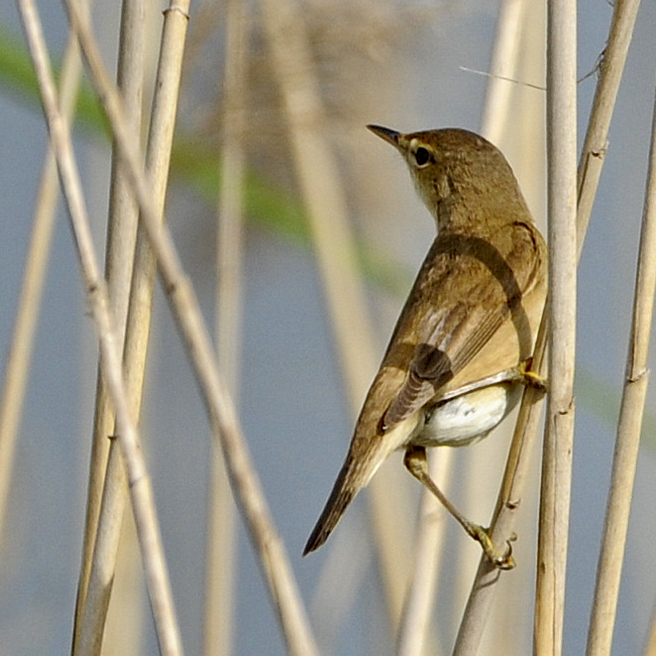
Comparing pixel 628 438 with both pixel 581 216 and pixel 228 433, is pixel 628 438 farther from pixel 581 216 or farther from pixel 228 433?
pixel 228 433

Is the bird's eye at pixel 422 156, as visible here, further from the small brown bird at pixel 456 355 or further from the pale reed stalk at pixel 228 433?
the pale reed stalk at pixel 228 433

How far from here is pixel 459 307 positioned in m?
2.08

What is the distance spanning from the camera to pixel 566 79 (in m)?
1.50

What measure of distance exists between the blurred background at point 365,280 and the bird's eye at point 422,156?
0.17 meters

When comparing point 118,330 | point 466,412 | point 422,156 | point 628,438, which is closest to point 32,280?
point 118,330

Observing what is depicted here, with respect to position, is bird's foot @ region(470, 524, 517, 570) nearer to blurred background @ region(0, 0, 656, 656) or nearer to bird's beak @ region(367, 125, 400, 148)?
blurred background @ region(0, 0, 656, 656)

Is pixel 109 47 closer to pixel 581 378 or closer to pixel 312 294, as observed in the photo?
pixel 581 378

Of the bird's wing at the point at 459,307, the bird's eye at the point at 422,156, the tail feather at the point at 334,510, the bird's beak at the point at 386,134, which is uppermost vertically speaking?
the bird's beak at the point at 386,134

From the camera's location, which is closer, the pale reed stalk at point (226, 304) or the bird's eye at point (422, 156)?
the pale reed stalk at point (226, 304)

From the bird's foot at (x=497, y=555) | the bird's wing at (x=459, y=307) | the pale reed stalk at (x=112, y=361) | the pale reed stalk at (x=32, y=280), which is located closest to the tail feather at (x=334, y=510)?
the bird's wing at (x=459, y=307)

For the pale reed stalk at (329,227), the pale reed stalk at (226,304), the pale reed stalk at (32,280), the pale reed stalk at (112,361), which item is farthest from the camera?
the pale reed stalk at (329,227)

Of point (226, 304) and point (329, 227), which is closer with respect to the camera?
point (226, 304)

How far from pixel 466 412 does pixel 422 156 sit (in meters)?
0.71

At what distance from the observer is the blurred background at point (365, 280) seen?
251 centimetres
